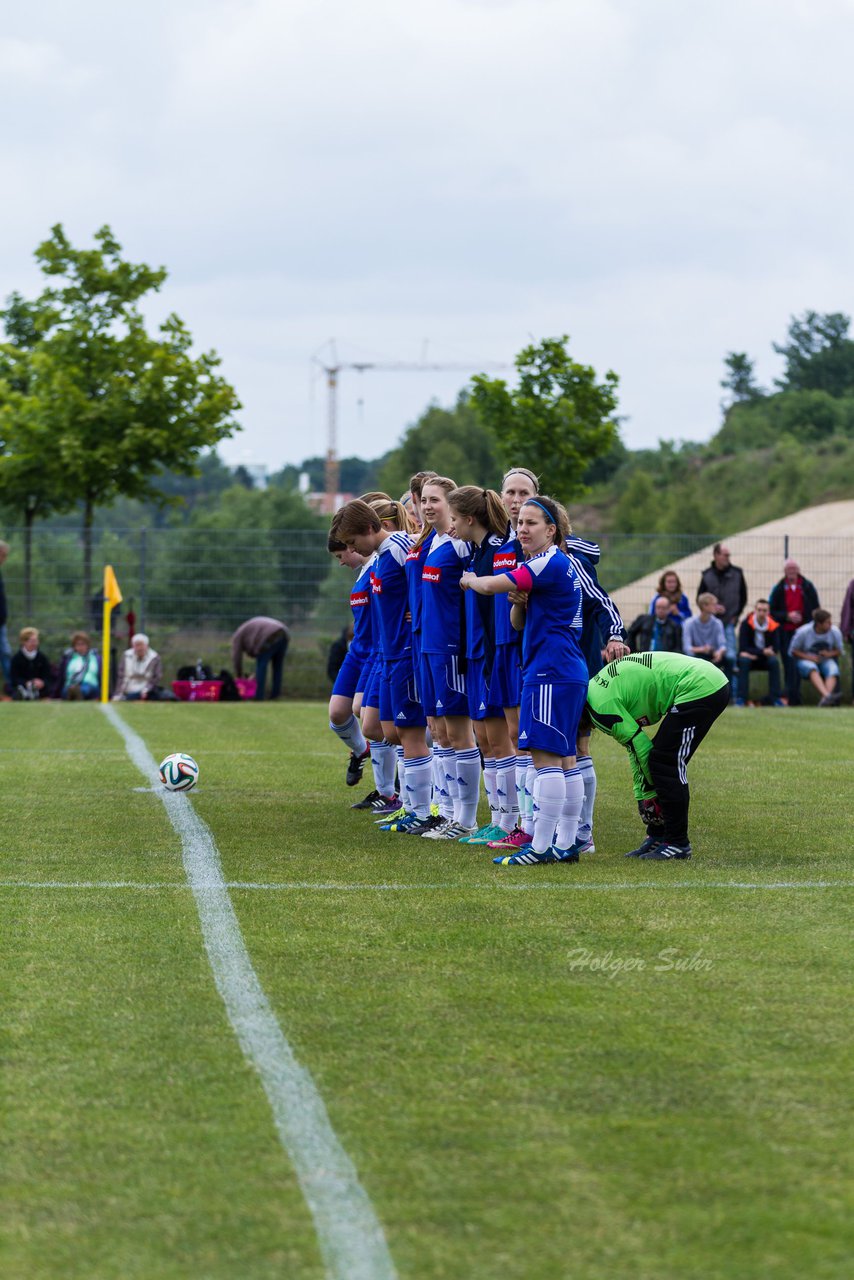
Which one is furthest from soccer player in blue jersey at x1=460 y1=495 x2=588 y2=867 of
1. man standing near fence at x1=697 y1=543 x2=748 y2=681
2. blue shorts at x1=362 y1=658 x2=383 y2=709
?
man standing near fence at x1=697 y1=543 x2=748 y2=681

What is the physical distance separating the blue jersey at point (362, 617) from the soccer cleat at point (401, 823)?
1.10 meters

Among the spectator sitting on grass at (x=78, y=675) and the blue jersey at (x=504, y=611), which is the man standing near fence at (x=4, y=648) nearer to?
the spectator sitting on grass at (x=78, y=675)

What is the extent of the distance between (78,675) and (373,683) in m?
14.0

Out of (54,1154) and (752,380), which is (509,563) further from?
(752,380)

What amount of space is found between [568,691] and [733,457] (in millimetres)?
68914

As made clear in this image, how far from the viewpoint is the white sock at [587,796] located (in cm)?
789

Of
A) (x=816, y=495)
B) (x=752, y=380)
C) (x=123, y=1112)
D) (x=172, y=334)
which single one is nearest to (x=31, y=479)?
(x=172, y=334)

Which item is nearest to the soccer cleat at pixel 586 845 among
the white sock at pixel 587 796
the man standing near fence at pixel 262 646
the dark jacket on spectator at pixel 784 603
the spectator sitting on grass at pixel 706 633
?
the white sock at pixel 587 796

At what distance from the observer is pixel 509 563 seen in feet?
24.6

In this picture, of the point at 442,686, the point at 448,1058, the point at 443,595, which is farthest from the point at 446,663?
the point at 448,1058

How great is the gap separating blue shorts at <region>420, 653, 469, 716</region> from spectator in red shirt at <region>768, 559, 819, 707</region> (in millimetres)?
14709

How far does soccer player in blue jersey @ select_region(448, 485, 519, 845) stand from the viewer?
798 centimetres

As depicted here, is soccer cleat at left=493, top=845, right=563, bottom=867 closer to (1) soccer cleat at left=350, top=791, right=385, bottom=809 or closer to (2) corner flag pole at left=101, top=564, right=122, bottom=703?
(1) soccer cleat at left=350, top=791, right=385, bottom=809

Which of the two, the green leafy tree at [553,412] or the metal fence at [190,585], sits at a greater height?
the green leafy tree at [553,412]
